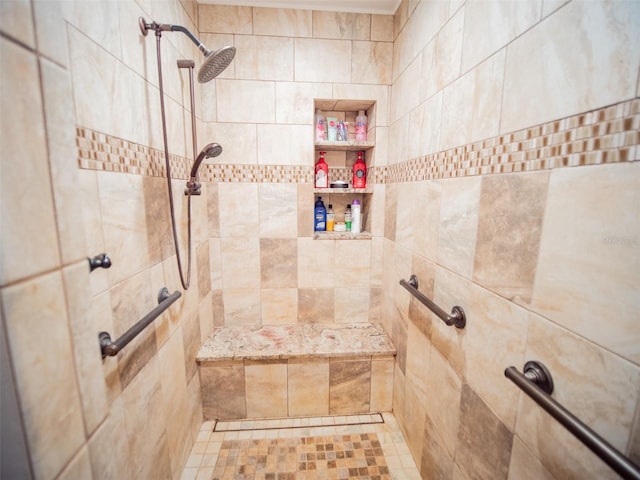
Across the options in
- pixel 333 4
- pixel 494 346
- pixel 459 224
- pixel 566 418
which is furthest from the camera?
pixel 333 4

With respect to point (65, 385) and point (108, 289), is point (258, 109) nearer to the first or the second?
point (108, 289)

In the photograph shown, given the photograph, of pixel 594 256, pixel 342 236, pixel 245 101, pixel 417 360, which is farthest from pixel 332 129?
pixel 594 256

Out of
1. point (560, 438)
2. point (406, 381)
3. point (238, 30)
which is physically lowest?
point (406, 381)

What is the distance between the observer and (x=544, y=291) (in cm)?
69

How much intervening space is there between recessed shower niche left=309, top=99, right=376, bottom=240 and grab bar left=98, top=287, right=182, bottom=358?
3.24ft

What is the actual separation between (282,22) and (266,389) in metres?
2.21

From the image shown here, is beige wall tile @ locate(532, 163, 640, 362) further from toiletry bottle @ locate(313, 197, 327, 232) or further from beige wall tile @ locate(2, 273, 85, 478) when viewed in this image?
toiletry bottle @ locate(313, 197, 327, 232)

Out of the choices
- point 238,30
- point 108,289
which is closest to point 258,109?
point 238,30

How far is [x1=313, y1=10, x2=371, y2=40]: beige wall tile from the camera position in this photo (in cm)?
167

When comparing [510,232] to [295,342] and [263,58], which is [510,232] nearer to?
[295,342]

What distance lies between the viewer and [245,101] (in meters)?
1.70

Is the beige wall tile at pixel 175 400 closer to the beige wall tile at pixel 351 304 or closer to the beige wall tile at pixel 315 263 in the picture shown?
the beige wall tile at pixel 315 263

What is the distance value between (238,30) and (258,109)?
453mm

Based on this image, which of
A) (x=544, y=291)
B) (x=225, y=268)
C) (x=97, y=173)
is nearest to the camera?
(x=544, y=291)
